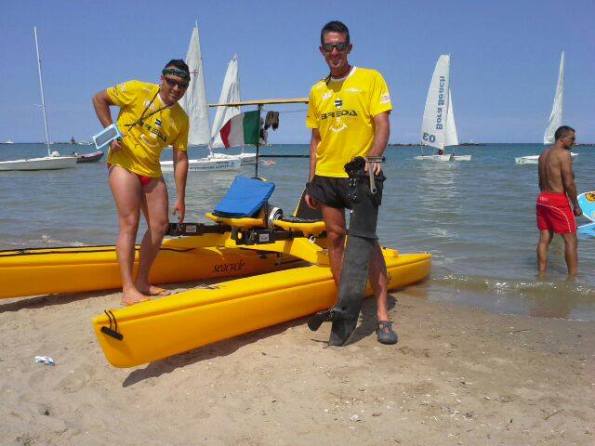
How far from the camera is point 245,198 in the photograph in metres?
5.18

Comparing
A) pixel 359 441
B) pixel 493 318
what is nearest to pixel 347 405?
pixel 359 441

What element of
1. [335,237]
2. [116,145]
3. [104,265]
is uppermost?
[116,145]

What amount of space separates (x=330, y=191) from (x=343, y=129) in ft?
1.34

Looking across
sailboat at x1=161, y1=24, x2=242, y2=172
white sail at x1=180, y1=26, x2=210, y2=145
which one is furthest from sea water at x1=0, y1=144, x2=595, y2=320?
white sail at x1=180, y1=26, x2=210, y2=145

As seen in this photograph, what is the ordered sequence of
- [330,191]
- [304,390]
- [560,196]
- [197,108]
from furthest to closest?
[197,108], [560,196], [330,191], [304,390]

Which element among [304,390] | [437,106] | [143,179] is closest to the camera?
[304,390]

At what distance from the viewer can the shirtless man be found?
630 centimetres

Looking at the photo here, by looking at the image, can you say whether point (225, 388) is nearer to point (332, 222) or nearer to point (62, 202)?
point (332, 222)

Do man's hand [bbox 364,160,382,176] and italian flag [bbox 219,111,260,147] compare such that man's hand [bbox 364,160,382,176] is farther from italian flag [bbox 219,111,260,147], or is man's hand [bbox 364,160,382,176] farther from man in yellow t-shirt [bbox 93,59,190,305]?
italian flag [bbox 219,111,260,147]

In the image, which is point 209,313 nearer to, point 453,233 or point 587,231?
point 453,233

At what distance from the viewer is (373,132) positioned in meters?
3.50

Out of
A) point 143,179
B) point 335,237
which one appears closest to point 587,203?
point 335,237

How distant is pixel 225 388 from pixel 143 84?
232 centimetres

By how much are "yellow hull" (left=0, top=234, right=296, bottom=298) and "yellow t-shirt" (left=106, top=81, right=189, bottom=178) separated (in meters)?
0.92
